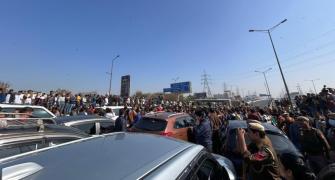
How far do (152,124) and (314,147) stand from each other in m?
4.88

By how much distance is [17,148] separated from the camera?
2.81m

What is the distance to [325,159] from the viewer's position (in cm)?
630

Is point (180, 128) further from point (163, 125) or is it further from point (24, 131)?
point (24, 131)

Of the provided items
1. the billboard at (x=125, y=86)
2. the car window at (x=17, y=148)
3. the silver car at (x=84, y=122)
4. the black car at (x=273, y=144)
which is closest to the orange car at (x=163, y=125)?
the silver car at (x=84, y=122)

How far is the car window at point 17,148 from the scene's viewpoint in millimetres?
2636

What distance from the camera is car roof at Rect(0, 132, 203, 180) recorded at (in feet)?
5.46

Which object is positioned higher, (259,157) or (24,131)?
(24,131)

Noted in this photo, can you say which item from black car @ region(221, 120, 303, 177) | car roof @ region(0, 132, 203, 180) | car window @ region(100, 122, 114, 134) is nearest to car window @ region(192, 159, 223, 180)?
car roof @ region(0, 132, 203, 180)

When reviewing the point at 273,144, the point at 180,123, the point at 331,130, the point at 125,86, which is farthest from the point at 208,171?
the point at 125,86

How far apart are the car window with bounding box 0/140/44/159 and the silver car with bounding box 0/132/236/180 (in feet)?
2.16

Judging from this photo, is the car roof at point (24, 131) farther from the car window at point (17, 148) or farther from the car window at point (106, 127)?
the car window at point (106, 127)

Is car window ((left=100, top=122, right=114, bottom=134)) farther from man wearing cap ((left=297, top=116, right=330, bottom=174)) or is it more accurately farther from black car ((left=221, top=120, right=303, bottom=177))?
man wearing cap ((left=297, top=116, right=330, bottom=174))

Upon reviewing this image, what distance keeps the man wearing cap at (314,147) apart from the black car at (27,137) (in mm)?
5276

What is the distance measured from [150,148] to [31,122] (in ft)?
6.41
